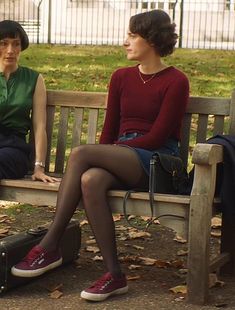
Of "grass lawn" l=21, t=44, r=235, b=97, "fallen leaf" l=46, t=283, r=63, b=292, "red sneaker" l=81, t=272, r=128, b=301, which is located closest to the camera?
"red sneaker" l=81, t=272, r=128, b=301

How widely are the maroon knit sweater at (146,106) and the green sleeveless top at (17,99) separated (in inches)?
21.8

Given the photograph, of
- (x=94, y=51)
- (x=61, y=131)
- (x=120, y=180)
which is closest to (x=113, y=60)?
(x=94, y=51)

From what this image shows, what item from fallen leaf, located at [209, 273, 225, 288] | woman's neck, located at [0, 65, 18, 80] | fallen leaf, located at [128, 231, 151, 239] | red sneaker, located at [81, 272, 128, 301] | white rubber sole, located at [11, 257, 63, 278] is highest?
woman's neck, located at [0, 65, 18, 80]

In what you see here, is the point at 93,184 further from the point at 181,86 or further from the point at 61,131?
the point at 61,131

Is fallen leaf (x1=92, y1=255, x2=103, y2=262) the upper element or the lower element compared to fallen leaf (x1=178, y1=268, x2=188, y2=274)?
lower

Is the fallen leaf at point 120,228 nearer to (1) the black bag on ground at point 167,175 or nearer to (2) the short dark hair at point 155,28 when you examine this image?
(1) the black bag on ground at point 167,175

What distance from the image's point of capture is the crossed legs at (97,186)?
4.70m

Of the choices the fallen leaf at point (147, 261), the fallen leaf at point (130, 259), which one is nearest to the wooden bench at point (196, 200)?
the fallen leaf at point (147, 261)

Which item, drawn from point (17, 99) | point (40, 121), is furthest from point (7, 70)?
point (40, 121)

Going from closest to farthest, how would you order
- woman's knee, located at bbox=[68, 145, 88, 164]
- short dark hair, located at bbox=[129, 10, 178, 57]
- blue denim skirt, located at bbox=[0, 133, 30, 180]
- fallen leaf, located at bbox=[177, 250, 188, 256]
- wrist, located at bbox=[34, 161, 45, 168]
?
woman's knee, located at bbox=[68, 145, 88, 164] < short dark hair, located at bbox=[129, 10, 178, 57] < blue denim skirt, located at bbox=[0, 133, 30, 180] < wrist, located at bbox=[34, 161, 45, 168] < fallen leaf, located at bbox=[177, 250, 188, 256]

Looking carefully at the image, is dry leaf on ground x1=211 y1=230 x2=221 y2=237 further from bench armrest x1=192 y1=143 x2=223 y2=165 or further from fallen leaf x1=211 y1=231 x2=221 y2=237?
bench armrest x1=192 y1=143 x2=223 y2=165

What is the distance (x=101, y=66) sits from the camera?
1452 centimetres

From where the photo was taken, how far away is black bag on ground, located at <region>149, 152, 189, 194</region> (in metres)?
4.82

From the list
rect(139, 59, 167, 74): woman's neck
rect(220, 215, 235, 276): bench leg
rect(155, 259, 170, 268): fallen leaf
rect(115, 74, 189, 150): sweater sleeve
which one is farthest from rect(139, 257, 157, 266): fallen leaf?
rect(139, 59, 167, 74): woman's neck
